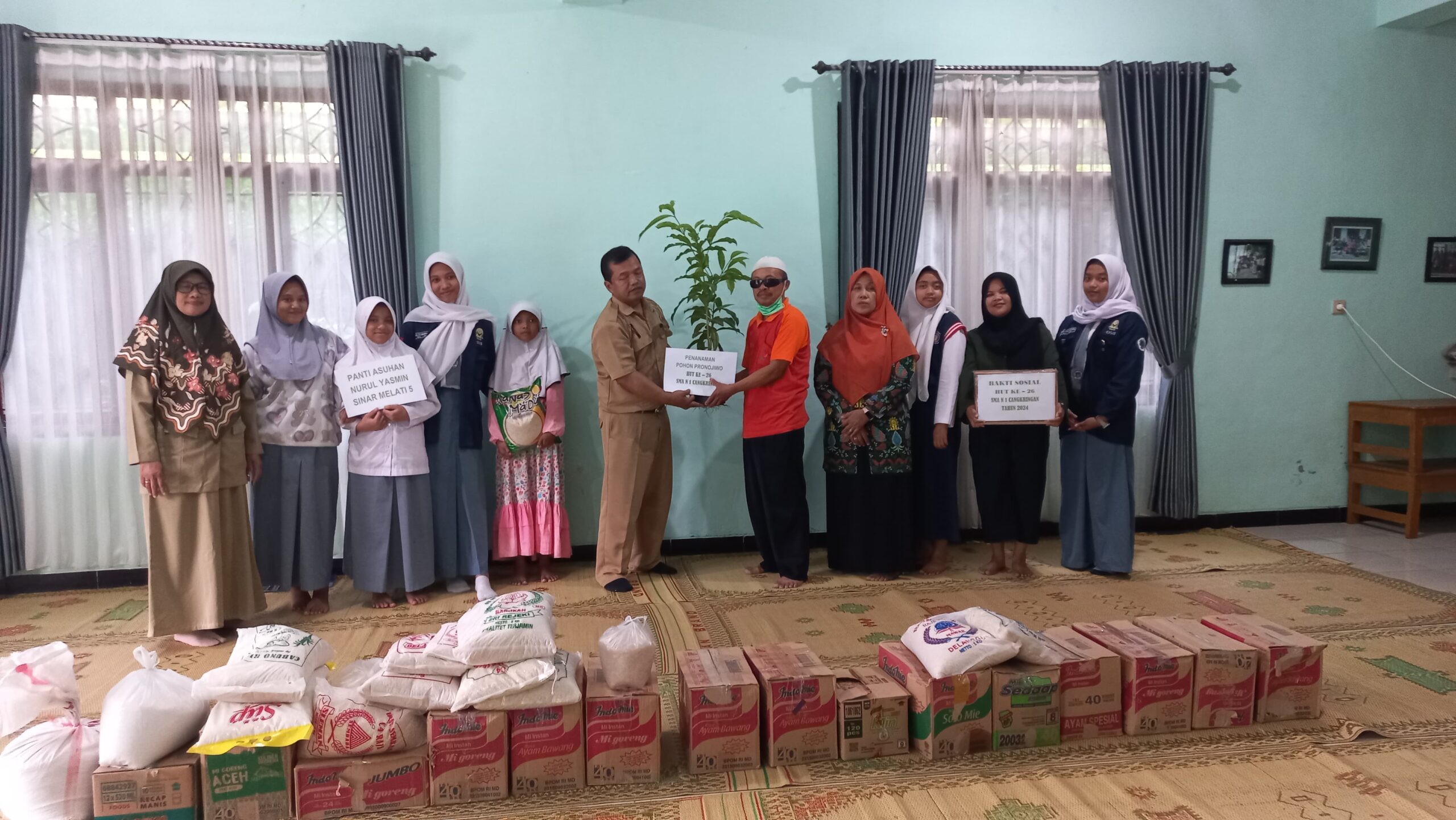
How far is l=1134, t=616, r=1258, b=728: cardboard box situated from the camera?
7.34 feet

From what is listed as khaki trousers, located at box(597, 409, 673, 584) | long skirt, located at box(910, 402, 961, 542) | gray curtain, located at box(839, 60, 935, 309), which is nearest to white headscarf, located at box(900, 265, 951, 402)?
long skirt, located at box(910, 402, 961, 542)

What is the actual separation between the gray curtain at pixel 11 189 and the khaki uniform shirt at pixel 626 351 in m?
2.62

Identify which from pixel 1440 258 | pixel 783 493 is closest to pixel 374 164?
pixel 783 493

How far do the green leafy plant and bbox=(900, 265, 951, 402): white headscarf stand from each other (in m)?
0.83

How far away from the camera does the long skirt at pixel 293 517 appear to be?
11.4 feet

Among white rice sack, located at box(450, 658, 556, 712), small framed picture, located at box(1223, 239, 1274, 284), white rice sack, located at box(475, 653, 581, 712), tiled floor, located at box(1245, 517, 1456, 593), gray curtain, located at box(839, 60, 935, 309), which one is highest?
gray curtain, located at box(839, 60, 935, 309)

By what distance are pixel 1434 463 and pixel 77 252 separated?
23.2 ft

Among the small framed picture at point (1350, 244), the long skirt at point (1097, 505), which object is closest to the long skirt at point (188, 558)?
the long skirt at point (1097, 505)

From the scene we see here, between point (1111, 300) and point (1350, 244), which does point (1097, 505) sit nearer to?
point (1111, 300)

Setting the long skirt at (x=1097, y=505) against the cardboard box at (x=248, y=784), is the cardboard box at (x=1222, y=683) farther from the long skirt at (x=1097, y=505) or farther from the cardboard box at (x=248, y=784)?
the cardboard box at (x=248, y=784)

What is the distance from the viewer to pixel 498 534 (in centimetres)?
397

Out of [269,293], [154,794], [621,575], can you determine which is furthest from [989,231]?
[154,794]

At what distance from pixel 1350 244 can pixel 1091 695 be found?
4107 millimetres

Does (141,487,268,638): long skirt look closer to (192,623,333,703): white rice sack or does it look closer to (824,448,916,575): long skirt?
(192,623,333,703): white rice sack
